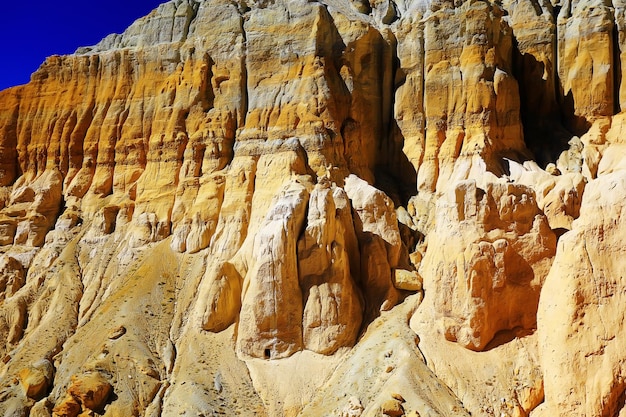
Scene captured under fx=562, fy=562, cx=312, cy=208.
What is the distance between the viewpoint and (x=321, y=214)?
33.3 metres

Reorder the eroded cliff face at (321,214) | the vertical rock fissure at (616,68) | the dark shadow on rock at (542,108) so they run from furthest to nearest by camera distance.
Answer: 1. the dark shadow on rock at (542,108)
2. the vertical rock fissure at (616,68)
3. the eroded cliff face at (321,214)

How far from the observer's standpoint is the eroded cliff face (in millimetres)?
26859

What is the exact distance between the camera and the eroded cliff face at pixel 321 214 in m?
26.9

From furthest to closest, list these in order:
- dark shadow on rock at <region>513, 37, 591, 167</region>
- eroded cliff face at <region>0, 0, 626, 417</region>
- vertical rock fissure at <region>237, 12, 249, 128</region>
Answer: dark shadow on rock at <region>513, 37, 591, 167</region> < vertical rock fissure at <region>237, 12, 249, 128</region> < eroded cliff face at <region>0, 0, 626, 417</region>

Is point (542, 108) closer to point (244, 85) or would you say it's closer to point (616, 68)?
point (616, 68)

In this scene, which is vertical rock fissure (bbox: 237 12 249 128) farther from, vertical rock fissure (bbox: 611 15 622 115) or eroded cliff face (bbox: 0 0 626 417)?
vertical rock fissure (bbox: 611 15 622 115)

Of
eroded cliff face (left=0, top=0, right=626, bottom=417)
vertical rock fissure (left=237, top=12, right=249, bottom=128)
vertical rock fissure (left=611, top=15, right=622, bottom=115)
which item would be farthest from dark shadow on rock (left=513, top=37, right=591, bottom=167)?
vertical rock fissure (left=237, top=12, right=249, bottom=128)

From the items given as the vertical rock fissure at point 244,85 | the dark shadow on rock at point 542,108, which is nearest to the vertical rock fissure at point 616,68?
the dark shadow on rock at point 542,108

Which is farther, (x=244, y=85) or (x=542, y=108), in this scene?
(x=542, y=108)

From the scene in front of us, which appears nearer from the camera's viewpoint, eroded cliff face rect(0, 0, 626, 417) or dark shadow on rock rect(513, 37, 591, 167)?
eroded cliff face rect(0, 0, 626, 417)

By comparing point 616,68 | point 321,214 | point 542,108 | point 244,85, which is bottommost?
point 321,214

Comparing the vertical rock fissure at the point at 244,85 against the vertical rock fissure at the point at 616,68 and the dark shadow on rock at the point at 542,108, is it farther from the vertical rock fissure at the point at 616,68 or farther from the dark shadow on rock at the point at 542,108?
the vertical rock fissure at the point at 616,68

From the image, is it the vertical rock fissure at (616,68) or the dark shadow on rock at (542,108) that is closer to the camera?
the vertical rock fissure at (616,68)

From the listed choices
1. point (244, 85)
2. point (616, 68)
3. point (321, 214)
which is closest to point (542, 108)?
point (616, 68)
